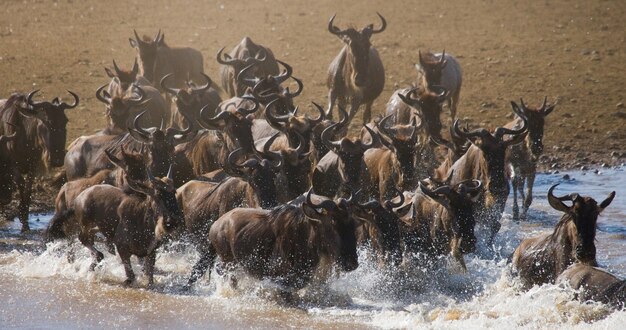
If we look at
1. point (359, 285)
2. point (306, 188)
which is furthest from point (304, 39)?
point (359, 285)

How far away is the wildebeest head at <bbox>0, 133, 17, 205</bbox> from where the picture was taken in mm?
14555

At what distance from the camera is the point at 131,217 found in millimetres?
11727

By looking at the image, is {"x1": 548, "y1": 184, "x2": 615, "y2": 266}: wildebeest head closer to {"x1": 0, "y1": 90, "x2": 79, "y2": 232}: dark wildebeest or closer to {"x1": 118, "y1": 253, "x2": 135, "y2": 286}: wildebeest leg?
{"x1": 118, "y1": 253, "x2": 135, "y2": 286}: wildebeest leg

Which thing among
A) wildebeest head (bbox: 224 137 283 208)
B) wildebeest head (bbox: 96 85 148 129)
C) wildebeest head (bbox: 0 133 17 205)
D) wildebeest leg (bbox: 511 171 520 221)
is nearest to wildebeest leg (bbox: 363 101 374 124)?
wildebeest leg (bbox: 511 171 520 221)

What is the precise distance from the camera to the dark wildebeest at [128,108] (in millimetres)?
15031

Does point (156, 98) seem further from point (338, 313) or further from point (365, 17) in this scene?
point (365, 17)

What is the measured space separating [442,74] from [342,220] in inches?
324

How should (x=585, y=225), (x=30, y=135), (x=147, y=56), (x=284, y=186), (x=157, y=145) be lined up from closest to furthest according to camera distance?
(x=585, y=225) → (x=284, y=186) → (x=157, y=145) → (x=30, y=135) → (x=147, y=56)

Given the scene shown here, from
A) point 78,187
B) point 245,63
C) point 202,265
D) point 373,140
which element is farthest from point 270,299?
point 245,63

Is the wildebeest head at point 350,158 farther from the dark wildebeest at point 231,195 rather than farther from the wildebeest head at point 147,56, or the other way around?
the wildebeest head at point 147,56

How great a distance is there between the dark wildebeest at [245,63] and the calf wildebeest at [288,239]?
22.2ft

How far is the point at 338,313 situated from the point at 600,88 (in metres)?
11.4

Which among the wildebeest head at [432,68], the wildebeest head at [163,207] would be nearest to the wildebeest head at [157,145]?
the wildebeest head at [163,207]

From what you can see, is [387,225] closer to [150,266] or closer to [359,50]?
[150,266]
